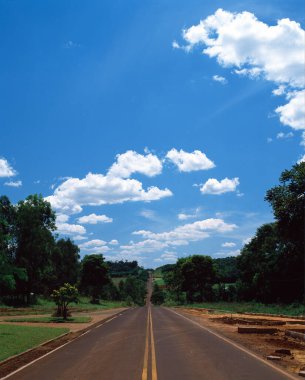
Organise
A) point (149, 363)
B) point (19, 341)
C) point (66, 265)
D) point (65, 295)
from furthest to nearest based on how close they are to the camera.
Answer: point (66, 265) < point (65, 295) < point (19, 341) < point (149, 363)

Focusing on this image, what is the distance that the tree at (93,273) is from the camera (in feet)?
274

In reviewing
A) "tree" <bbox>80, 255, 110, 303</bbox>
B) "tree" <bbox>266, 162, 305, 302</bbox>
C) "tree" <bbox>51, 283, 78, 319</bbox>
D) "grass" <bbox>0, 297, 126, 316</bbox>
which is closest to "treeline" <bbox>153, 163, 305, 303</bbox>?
"tree" <bbox>266, 162, 305, 302</bbox>

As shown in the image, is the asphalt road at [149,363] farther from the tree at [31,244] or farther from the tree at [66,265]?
the tree at [66,265]

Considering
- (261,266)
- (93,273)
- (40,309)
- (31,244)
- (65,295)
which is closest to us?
(65,295)

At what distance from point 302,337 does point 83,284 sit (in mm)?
67998

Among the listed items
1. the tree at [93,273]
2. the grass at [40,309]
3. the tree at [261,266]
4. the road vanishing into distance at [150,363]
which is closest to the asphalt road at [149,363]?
the road vanishing into distance at [150,363]

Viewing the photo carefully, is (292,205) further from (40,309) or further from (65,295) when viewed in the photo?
(40,309)

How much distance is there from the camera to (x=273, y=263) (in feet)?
207

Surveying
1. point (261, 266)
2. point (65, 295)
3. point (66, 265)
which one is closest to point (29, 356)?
point (65, 295)

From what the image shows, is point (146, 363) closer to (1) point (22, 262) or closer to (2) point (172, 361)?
(2) point (172, 361)

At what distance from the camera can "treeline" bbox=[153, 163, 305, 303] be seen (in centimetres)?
4519

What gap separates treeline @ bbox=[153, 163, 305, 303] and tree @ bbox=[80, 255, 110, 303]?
57.0 ft

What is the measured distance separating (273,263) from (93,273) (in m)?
35.6

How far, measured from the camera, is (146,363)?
12.6 metres
